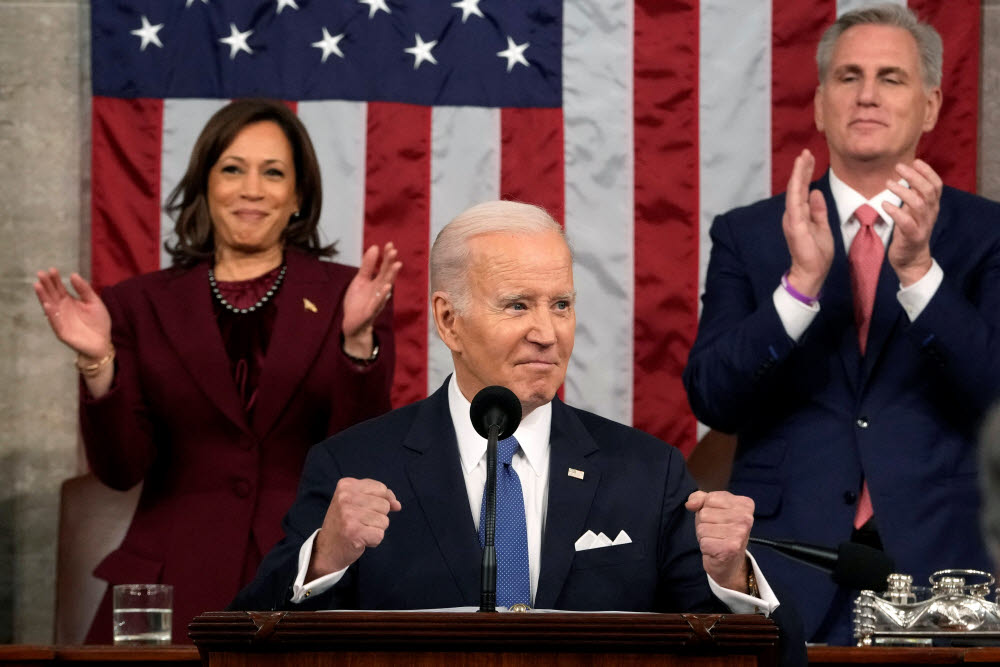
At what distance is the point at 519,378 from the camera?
2627 millimetres

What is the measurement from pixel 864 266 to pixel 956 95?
127 cm

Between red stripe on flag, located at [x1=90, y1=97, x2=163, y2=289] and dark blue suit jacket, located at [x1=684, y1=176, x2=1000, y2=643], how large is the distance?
1.84m

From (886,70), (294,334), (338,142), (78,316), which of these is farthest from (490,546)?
(338,142)

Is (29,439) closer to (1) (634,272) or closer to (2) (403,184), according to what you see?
(2) (403,184)

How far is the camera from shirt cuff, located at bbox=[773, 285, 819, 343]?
320cm

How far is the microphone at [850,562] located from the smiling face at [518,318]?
23.4 inches

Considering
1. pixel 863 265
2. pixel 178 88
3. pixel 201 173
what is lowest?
pixel 863 265

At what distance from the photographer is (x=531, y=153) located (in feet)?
14.8

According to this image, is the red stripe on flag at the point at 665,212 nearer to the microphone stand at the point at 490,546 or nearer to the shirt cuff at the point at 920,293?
the shirt cuff at the point at 920,293

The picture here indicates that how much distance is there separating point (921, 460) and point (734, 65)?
1.69 metres

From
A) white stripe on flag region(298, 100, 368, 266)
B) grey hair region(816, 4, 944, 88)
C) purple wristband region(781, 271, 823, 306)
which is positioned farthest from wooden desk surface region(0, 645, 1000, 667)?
white stripe on flag region(298, 100, 368, 266)

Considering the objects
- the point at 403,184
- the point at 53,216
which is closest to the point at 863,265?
the point at 403,184

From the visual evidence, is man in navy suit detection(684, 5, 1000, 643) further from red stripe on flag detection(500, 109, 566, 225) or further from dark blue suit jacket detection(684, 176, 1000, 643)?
red stripe on flag detection(500, 109, 566, 225)

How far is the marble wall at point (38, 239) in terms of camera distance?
450cm
